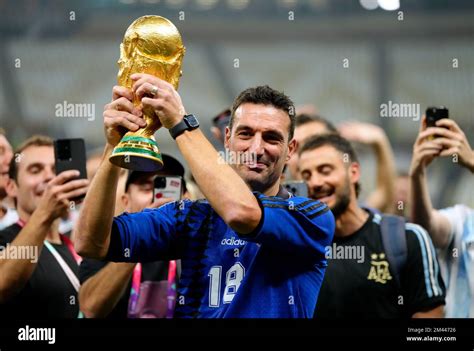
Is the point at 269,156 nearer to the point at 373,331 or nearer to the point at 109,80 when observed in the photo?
the point at 373,331

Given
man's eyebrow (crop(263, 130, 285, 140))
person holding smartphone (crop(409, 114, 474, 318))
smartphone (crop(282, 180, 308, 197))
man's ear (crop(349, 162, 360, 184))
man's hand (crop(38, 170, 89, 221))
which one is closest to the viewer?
man's eyebrow (crop(263, 130, 285, 140))

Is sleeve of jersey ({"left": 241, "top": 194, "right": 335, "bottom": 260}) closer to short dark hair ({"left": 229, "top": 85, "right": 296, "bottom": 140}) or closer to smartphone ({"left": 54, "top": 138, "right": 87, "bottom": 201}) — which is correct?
short dark hair ({"left": 229, "top": 85, "right": 296, "bottom": 140})

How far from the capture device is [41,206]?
Answer: 11.5ft

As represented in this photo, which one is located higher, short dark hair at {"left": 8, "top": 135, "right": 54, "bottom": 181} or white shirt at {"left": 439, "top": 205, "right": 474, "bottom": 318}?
short dark hair at {"left": 8, "top": 135, "right": 54, "bottom": 181}

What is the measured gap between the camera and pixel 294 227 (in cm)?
236

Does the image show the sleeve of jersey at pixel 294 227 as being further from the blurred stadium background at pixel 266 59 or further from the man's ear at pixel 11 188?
the blurred stadium background at pixel 266 59

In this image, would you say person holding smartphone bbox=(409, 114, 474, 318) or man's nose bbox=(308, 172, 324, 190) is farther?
man's nose bbox=(308, 172, 324, 190)

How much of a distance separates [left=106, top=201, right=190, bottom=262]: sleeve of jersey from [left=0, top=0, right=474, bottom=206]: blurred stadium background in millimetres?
2260

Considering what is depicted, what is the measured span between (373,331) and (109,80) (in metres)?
2.16

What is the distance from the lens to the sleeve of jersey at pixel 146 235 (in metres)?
2.46

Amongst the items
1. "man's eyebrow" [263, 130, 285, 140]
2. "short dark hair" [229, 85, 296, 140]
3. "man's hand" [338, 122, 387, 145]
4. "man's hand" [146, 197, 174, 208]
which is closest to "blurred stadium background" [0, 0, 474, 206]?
"man's hand" [338, 122, 387, 145]

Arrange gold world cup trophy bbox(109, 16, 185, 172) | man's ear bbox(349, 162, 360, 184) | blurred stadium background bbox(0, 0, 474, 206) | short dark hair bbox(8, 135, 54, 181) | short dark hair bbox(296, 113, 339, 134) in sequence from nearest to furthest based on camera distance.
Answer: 1. gold world cup trophy bbox(109, 16, 185, 172)
2. short dark hair bbox(8, 135, 54, 181)
3. man's ear bbox(349, 162, 360, 184)
4. short dark hair bbox(296, 113, 339, 134)
5. blurred stadium background bbox(0, 0, 474, 206)

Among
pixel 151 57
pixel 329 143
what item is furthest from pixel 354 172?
pixel 151 57

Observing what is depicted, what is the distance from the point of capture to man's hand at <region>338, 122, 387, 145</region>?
15.4 ft
